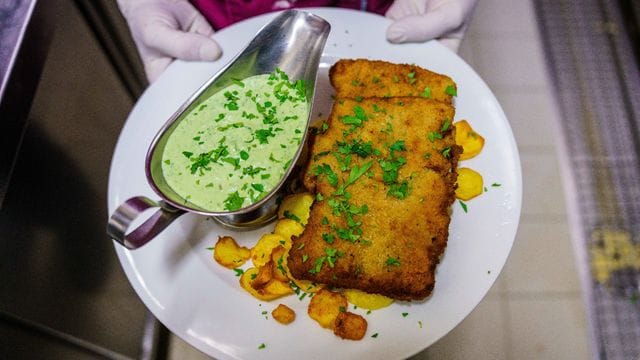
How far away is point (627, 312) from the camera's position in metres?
1.78

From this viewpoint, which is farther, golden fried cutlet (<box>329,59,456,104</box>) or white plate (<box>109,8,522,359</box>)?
golden fried cutlet (<box>329,59,456,104</box>)

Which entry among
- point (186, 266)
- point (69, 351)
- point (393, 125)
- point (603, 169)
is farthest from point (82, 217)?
point (603, 169)

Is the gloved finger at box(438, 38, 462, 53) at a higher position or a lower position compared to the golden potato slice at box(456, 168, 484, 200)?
higher

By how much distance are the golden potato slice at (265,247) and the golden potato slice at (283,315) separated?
159mm

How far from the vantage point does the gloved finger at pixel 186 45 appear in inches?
65.5

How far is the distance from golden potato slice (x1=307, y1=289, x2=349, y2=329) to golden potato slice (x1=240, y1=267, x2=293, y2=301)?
9 centimetres

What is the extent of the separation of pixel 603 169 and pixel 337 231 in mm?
1315

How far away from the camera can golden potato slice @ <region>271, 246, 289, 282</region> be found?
4.72 ft

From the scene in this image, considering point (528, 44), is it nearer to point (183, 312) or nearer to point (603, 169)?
point (603, 169)

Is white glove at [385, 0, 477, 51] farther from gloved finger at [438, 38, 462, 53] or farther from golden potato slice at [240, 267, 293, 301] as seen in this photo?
golden potato slice at [240, 267, 293, 301]

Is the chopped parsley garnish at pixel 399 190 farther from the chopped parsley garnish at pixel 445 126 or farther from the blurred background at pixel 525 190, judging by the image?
the blurred background at pixel 525 190

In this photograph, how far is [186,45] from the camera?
166cm

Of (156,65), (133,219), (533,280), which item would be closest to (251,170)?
(133,219)

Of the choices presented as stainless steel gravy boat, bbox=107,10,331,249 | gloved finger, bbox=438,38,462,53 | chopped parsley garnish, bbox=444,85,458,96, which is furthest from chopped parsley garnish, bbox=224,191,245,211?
gloved finger, bbox=438,38,462,53
